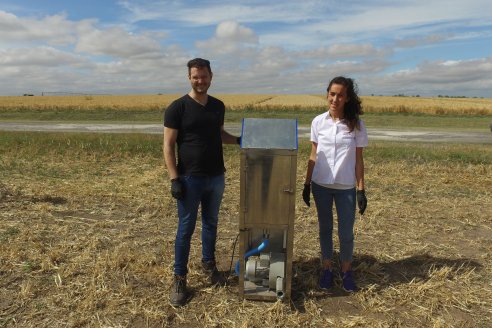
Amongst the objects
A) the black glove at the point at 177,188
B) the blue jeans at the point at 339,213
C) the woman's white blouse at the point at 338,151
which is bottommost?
the blue jeans at the point at 339,213

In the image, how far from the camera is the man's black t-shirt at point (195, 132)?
3.76 metres

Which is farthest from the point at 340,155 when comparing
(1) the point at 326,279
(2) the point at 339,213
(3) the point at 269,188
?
(1) the point at 326,279

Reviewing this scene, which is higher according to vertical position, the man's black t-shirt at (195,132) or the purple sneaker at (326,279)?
the man's black t-shirt at (195,132)

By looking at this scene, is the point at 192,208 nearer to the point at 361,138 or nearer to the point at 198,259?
the point at 198,259

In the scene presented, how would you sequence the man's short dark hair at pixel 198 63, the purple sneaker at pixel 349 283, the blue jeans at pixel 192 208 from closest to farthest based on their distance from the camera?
the man's short dark hair at pixel 198 63
the blue jeans at pixel 192 208
the purple sneaker at pixel 349 283

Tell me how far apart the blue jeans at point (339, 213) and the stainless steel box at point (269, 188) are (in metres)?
0.47

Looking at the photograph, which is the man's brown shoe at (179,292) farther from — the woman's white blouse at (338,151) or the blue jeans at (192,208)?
the woman's white blouse at (338,151)

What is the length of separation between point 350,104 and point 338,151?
442mm

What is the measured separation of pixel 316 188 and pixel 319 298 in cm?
106

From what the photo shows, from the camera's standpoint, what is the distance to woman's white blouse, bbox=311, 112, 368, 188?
3926mm

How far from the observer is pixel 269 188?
11.8 ft

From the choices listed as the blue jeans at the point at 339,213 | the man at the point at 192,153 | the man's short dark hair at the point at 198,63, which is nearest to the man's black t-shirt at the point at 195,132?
the man at the point at 192,153

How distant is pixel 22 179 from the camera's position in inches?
345

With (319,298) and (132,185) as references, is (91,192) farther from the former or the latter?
(319,298)
